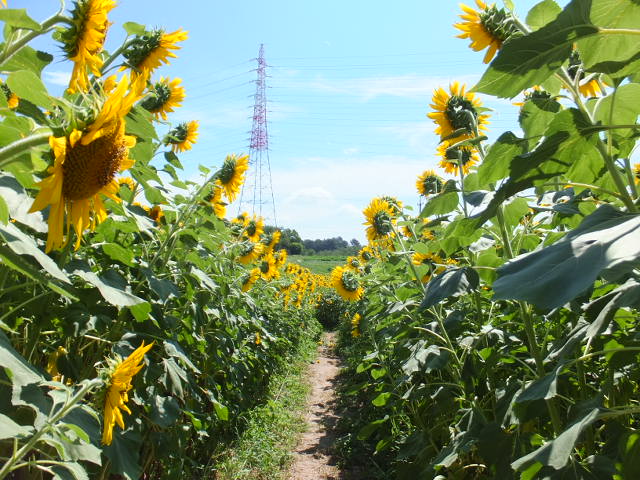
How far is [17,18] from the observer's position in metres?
0.89

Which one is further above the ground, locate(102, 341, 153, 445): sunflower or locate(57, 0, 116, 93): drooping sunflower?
locate(57, 0, 116, 93): drooping sunflower

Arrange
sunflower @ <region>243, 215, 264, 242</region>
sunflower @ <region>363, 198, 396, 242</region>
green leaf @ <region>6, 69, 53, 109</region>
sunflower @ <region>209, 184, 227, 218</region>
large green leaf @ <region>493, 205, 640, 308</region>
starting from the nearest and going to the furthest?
1. large green leaf @ <region>493, 205, 640, 308</region>
2. green leaf @ <region>6, 69, 53, 109</region>
3. sunflower @ <region>209, 184, 227, 218</region>
4. sunflower @ <region>363, 198, 396, 242</region>
5. sunflower @ <region>243, 215, 264, 242</region>

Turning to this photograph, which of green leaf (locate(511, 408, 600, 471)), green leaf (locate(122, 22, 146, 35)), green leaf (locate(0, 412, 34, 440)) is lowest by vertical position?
green leaf (locate(511, 408, 600, 471))

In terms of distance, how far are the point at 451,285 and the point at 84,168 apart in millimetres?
1159

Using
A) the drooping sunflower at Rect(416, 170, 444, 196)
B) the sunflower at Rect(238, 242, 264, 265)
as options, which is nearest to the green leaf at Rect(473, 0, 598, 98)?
the drooping sunflower at Rect(416, 170, 444, 196)

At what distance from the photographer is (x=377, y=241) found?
465 centimetres

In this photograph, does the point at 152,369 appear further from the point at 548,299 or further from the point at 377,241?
the point at 377,241

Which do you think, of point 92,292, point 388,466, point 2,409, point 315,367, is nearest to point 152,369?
point 92,292

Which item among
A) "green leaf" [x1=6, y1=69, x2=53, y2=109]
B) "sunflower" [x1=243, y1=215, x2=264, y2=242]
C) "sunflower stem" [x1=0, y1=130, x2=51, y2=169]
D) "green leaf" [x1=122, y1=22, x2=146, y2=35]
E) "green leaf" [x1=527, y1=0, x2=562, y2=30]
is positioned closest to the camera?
"sunflower stem" [x1=0, y1=130, x2=51, y2=169]

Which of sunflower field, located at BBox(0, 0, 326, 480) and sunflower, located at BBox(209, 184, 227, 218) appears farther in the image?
sunflower, located at BBox(209, 184, 227, 218)

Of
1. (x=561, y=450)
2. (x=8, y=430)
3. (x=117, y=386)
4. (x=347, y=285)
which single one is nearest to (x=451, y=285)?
(x=561, y=450)

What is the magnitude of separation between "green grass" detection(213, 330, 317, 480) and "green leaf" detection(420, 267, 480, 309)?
262cm

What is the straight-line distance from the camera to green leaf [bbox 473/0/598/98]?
0.84m

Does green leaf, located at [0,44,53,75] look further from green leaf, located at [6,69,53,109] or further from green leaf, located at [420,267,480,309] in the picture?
green leaf, located at [420,267,480,309]
